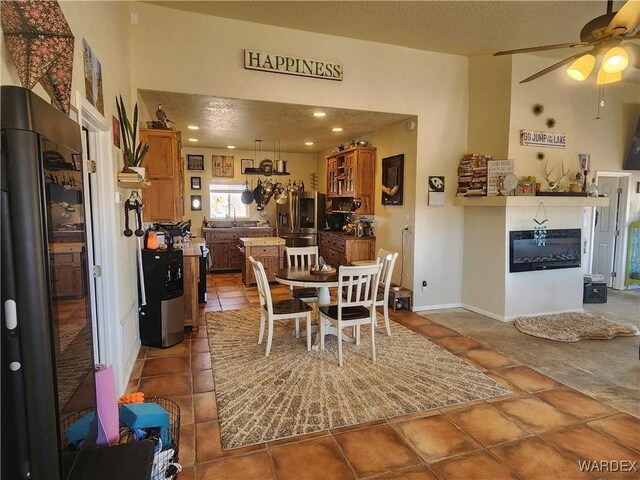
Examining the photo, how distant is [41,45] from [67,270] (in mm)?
872

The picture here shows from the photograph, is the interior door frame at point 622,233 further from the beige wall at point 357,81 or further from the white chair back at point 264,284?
the white chair back at point 264,284

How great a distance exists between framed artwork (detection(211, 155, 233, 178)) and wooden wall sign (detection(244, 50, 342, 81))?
4384 millimetres

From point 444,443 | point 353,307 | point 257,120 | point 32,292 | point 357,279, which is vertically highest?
point 257,120

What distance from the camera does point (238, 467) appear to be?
209cm

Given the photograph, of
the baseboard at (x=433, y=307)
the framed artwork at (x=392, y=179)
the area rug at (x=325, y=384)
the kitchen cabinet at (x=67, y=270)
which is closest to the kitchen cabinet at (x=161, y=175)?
the area rug at (x=325, y=384)

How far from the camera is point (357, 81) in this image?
4.52 metres

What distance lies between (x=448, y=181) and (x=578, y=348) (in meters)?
2.49

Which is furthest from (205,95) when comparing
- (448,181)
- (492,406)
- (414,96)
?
(492,406)

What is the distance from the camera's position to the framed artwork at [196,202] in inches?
318

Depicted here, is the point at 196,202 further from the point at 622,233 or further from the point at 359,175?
the point at 622,233

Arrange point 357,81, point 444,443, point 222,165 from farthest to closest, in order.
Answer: point 222,165, point 357,81, point 444,443

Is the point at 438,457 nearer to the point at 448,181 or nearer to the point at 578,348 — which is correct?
the point at 578,348

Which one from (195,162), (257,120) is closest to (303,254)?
(257,120)

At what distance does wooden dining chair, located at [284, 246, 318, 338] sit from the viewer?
13.8 ft
